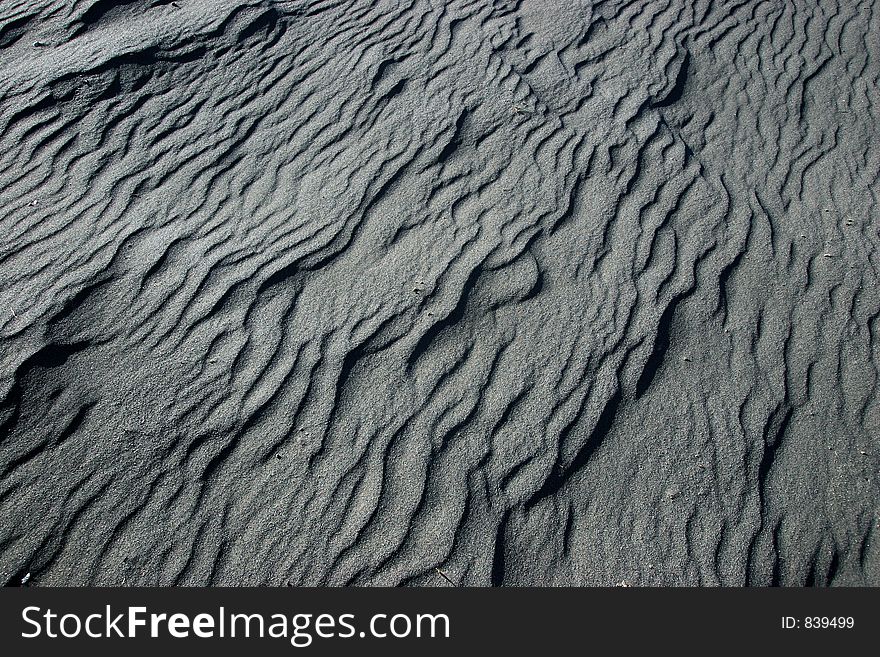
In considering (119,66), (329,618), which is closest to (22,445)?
(329,618)

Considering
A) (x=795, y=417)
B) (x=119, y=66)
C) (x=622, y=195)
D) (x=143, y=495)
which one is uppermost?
(x=119, y=66)

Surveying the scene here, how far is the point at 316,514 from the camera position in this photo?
3436mm

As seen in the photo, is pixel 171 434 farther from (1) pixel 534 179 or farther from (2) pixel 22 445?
(1) pixel 534 179

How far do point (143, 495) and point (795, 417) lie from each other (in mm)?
3476

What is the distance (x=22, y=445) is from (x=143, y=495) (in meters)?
0.71

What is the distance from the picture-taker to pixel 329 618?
309cm

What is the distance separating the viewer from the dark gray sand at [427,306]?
3428 mm

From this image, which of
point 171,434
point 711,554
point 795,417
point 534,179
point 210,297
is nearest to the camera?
point 711,554

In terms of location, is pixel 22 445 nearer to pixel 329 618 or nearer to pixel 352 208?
pixel 329 618

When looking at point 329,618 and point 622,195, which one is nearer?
point 329,618

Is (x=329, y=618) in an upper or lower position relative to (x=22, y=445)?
lower

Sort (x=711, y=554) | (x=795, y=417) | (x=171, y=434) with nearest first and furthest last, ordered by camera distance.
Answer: (x=711, y=554), (x=171, y=434), (x=795, y=417)

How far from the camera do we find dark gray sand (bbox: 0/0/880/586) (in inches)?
135

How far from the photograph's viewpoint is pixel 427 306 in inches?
173
